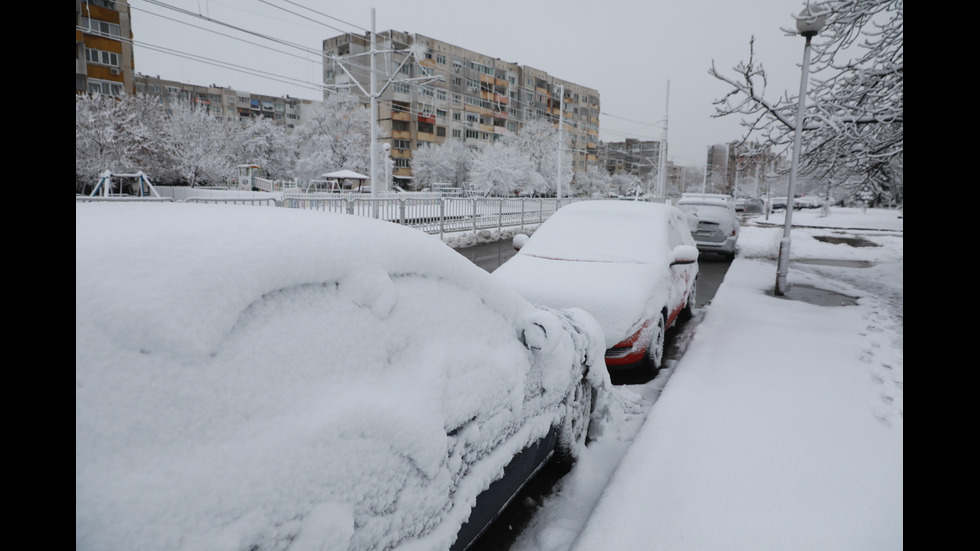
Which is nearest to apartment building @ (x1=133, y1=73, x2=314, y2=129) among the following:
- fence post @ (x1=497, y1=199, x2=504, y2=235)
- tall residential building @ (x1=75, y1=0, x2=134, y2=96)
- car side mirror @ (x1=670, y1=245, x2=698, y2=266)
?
tall residential building @ (x1=75, y1=0, x2=134, y2=96)

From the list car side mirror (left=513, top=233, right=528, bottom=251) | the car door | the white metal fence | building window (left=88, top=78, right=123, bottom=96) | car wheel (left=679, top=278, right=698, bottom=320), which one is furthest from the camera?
building window (left=88, top=78, right=123, bottom=96)

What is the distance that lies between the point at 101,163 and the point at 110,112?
10.1 feet

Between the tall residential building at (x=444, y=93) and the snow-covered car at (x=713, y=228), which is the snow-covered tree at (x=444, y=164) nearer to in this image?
the tall residential building at (x=444, y=93)

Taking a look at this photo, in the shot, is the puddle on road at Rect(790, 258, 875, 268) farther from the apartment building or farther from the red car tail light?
the apartment building

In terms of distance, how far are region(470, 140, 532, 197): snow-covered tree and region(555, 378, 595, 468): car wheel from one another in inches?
1692

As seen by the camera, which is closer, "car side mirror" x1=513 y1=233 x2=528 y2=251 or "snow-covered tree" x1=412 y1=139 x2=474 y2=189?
"car side mirror" x1=513 y1=233 x2=528 y2=251

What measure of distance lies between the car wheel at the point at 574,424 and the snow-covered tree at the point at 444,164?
52072mm

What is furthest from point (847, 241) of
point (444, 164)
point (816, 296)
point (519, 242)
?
point (444, 164)

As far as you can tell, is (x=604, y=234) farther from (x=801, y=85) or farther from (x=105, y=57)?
(x=105, y=57)

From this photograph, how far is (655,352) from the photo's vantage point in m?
5.12

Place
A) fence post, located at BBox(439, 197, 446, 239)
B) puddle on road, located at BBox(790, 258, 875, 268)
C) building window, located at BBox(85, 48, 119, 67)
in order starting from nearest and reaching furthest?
1. puddle on road, located at BBox(790, 258, 875, 268)
2. fence post, located at BBox(439, 197, 446, 239)
3. building window, located at BBox(85, 48, 119, 67)

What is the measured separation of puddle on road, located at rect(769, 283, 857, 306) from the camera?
8102mm

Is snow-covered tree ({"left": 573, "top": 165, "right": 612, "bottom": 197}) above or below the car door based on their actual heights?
above
